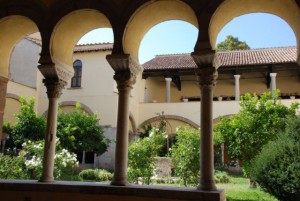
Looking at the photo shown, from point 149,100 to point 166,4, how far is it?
1880cm

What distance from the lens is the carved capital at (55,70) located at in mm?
5770

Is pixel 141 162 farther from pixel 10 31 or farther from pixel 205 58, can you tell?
pixel 205 58

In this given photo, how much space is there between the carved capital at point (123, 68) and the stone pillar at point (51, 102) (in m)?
1.04

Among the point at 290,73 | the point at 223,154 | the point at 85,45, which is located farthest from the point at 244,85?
the point at 85,45

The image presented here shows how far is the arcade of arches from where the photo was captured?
193 inches

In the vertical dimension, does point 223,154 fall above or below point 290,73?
below

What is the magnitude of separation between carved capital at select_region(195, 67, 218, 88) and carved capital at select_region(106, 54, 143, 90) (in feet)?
3.71

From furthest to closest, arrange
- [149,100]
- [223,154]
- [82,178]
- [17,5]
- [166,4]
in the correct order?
[149,100]
[223,154]
[82,178]
[17,5]
[166,4]

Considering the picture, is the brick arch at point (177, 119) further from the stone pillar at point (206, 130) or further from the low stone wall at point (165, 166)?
the stone pillar at point (206, 130)

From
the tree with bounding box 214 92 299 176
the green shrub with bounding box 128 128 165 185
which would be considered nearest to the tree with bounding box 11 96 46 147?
the green shrub with bounding box 128 128 165 185

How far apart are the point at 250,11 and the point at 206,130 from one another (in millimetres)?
2062

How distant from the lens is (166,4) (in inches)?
215

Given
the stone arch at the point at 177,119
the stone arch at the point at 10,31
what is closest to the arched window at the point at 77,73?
the stone arch at the point at 177,119

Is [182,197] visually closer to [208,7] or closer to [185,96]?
[208,7]
